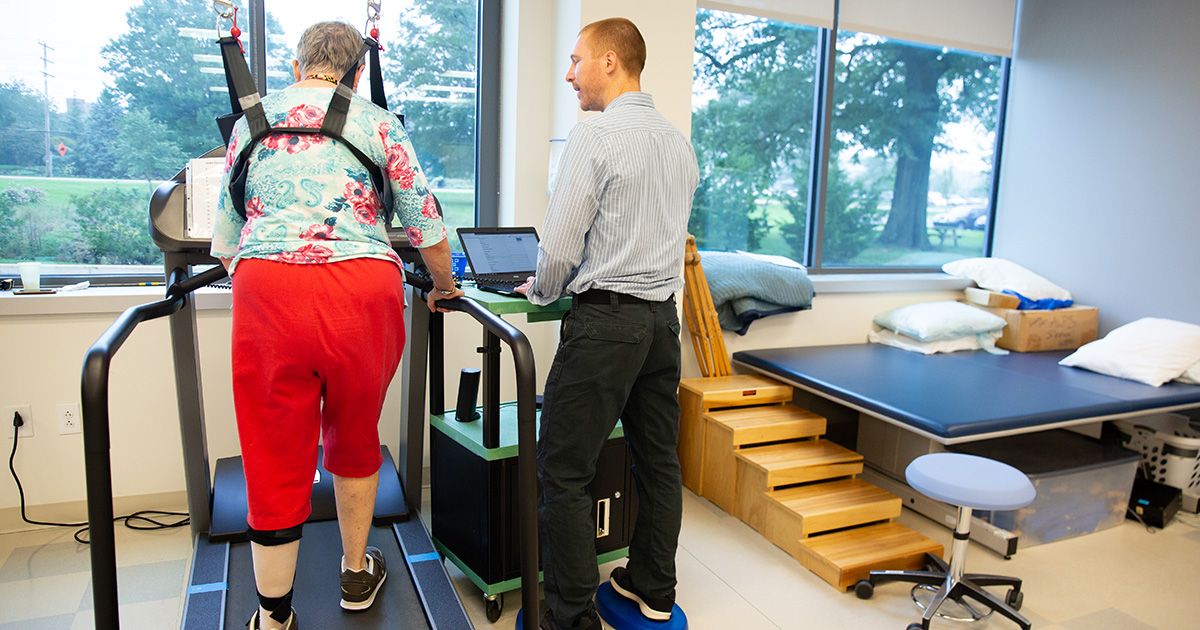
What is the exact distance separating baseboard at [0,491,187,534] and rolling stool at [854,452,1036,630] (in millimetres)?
2655

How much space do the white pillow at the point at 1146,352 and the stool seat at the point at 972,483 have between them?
158cm

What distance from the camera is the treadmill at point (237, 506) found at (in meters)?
1.44

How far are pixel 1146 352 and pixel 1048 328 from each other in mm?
660

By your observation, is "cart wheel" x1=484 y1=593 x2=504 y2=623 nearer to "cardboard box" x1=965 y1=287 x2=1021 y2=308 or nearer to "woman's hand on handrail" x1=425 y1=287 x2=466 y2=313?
"woman's hand on handrail" x1=425 y1=287 x2=466 y2=313

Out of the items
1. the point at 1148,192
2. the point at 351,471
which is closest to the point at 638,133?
the point at 351,471

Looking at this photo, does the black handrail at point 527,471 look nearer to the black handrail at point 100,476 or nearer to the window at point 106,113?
the black handrail at point 100,476

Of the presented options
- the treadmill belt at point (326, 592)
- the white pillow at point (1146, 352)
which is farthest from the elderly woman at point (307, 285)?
the white pillow at point (1146, 352)

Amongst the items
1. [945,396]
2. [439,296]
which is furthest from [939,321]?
[439,296]

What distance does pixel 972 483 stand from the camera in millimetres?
2385

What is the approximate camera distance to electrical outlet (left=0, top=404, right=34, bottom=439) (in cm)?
280

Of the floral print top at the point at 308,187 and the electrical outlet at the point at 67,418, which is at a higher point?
the floral print top at the point at 308,187

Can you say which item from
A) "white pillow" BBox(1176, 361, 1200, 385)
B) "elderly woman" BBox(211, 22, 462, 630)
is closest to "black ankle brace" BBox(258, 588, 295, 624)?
"elderly woman" BBox(211, 22, 462, 630)

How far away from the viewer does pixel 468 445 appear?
7.80ft

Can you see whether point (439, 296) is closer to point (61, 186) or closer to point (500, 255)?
point (500, 255)
